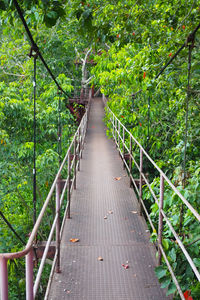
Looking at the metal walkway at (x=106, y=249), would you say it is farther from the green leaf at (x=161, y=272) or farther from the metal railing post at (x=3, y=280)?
the metal railing post at (x=3, y=280)

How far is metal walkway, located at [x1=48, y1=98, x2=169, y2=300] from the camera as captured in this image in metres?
2.83

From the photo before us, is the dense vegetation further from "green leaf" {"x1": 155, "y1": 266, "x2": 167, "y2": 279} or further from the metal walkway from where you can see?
the metal walkway

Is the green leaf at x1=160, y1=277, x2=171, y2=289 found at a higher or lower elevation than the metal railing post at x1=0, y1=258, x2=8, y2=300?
lower

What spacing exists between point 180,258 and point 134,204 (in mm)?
1999

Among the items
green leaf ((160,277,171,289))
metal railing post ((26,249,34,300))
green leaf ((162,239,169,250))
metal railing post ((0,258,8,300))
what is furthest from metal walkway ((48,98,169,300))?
metal railing post ((0,258,8,300))

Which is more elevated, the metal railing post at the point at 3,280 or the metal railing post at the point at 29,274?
the metal railing post at the point at 3,280

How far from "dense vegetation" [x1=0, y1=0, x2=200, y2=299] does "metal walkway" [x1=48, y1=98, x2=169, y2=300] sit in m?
0.32

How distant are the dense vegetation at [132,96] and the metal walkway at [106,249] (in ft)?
1.04

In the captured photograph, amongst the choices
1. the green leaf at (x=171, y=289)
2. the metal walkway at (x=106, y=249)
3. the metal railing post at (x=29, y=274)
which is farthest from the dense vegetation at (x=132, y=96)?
the metal railing post at (x=29, y=274)

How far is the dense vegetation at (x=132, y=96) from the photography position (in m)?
3.14

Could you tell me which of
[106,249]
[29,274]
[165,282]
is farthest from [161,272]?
[29,274]

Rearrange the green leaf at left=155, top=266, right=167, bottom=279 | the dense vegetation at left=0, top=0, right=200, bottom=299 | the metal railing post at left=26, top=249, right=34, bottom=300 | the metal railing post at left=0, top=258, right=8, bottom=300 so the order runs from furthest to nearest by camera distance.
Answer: the dense vegetation at left=0, top=0, right=200, bottom=299 < the green leaf at left=155, top=266, right=167, bottom=279 < the metal railing post at left=26, top=249, right=34, bottom=300 < the metal railing post at left=0, top=258, right=8, bottom=300

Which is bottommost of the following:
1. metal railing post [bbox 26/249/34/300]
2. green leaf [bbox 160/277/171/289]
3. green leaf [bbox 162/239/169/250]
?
green leaf [bbox 160/277/171/289]

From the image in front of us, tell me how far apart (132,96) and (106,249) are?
526 centimetres
